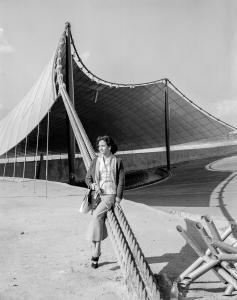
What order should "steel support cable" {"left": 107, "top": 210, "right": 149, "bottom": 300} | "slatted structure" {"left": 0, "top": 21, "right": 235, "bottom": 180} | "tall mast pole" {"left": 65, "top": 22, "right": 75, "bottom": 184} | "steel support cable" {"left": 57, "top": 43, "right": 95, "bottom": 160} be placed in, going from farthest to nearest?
"slatted structure" {"left": 0, "top": 21, "right": 235, "bottom": 180}, "tall mast pole" {"left": 65, "top": 22, "right": 75, "bottom": 184}, "steel support cable" {"left": 57, "top": 43, "right": 95, "bottom": 160}, "steel support cable" {"left": 107, "top": 210, "right": 149, "bottom": 300}

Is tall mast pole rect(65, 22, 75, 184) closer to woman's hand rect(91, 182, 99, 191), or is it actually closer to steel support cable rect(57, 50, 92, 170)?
steel support cable rect(57, 50, 92, 170)

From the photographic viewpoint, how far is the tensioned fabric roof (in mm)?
19391

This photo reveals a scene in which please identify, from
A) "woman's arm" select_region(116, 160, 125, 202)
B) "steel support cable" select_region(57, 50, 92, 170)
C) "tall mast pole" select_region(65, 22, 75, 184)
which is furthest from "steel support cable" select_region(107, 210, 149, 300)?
"tall mast pole" select_region(65, 22, 75, 184)

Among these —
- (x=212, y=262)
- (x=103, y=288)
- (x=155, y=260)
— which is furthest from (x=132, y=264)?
(x=155, y=260)

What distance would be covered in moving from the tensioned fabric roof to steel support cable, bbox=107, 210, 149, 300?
12313mm

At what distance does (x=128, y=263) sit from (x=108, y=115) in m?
32.5

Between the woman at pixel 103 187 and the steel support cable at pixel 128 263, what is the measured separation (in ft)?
0.41

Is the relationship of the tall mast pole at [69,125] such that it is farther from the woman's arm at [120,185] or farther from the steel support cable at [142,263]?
the steel support cable at [142,263]

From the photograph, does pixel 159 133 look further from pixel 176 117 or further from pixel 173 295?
pixel 173 295

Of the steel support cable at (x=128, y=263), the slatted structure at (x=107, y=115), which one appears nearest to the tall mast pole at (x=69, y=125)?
the slatted structure at (x=107, y=115)

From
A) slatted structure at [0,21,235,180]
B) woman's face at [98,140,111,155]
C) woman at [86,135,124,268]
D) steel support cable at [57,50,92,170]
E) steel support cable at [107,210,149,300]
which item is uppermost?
slatted structure at [0,21,235,180]

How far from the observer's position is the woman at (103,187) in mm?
4449

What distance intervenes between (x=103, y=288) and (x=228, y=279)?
1188 millimetres

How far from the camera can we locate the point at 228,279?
3.41 meters
